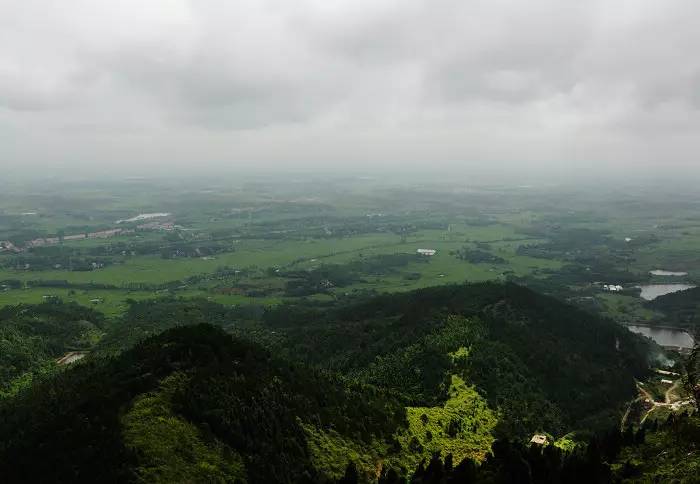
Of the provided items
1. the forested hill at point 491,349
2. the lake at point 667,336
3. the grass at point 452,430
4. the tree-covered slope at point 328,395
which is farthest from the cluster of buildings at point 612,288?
the grass at point 452,430

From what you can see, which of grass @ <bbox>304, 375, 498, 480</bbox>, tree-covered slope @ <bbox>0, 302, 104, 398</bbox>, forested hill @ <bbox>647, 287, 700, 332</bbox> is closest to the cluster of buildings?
forested hill @ <bbox>647, 287, 700, 332</bbox>

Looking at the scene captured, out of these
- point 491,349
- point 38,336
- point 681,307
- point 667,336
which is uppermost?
point 491,349

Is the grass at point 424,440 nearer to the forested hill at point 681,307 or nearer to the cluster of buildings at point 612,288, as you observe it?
the forested hill at point 681,307

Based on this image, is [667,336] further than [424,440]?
Yes

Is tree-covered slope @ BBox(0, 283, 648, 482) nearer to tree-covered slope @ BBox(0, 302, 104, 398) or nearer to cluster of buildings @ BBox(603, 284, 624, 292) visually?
tree-covered slope @ BBox(0, 302, 104, 398)

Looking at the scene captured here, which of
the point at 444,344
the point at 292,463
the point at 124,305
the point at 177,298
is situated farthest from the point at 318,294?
the point at 292,463

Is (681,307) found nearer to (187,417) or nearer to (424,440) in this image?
(424,440)

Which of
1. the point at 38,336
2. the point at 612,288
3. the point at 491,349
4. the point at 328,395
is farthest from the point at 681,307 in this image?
the point at 38,336
